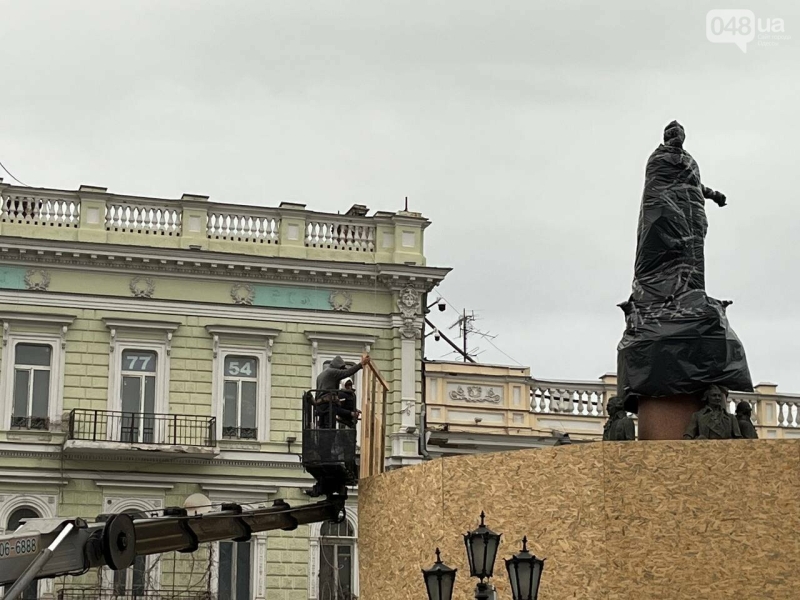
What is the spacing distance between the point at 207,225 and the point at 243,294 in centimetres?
160

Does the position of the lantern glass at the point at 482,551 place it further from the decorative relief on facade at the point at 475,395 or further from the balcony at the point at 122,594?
the decorative relief on facade at the point at 475,395

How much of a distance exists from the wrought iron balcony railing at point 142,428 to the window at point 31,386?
2.36 ft

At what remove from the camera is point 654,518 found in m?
15.6

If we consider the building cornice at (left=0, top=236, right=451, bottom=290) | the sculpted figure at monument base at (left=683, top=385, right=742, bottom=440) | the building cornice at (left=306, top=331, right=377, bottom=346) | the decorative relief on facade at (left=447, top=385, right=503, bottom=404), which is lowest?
the sculpted figure at monument base at (left=683, top=385, right=742, bottom=440)

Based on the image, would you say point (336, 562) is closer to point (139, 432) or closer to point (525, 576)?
point (139, 432)

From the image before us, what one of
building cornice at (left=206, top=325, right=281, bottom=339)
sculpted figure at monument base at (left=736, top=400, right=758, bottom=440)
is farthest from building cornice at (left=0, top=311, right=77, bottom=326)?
sculpted figure at monument base at (left=736, top=400, right=758, bottom=440)

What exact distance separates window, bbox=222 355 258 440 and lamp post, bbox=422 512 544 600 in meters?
18.6

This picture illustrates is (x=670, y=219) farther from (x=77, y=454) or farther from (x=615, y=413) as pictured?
(x=77, y=454)

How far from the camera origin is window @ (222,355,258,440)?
104 feet

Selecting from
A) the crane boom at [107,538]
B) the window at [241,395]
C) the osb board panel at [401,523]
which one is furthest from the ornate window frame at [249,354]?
the crane boom at [107,538]

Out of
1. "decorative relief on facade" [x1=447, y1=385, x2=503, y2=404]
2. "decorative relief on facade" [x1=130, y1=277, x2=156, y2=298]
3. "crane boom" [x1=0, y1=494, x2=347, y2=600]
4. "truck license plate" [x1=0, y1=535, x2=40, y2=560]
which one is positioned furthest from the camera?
"decorative relief on facade" [x1=447, y1=385, x2=503, y2=404]

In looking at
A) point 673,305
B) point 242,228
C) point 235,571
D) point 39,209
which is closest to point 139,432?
point 235,571

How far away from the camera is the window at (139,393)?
101ft

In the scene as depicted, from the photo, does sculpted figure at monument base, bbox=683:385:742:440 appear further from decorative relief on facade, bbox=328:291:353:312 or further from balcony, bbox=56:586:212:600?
decorative relief on facade, bbox=328:291:353:312
